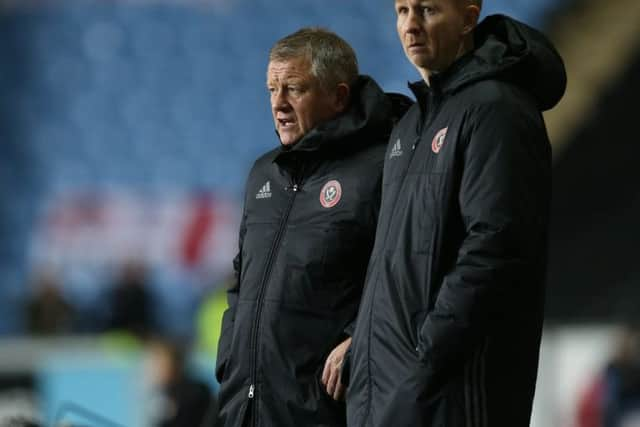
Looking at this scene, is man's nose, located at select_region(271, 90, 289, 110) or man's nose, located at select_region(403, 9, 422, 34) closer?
man's nose, located at select_region(403, 9, 422, 34)

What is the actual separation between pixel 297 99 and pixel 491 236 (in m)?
0.80

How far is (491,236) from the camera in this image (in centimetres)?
243

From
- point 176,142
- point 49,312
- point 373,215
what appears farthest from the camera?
point 176,142

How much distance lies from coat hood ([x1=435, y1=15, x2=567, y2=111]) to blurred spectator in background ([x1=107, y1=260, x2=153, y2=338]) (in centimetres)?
604

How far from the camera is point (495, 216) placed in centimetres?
244

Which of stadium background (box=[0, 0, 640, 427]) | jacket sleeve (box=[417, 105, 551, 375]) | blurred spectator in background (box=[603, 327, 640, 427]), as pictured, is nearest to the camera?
jacket sleeve (box=[417, 105, 551, 375])

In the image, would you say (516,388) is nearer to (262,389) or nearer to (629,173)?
(262,389)

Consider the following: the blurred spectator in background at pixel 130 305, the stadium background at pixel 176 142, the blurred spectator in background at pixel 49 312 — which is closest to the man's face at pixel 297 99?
the stadium background at pixel 176 142

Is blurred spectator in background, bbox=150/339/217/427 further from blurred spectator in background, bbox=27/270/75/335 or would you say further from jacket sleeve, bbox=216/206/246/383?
blurred spectator in background, bbox=27/270/75/335

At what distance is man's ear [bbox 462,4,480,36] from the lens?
268 cm

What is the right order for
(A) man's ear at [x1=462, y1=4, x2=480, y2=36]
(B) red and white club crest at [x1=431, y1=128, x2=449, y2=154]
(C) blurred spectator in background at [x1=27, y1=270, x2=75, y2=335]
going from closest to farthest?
(B) red and white club crest at [x1=431, y1=128, x2=449, y2=154]
(A) man's ear at [x1=462, y1=4, x2=480, y2=36]
(C) blurred spectator in background at [x1=27, y1=270, x2=75, y2=335]

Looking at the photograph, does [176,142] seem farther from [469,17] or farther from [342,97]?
[469,17]

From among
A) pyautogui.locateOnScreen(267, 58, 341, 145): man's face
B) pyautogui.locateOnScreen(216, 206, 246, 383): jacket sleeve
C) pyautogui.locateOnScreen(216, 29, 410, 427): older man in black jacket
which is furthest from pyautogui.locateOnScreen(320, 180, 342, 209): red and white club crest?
pyautogui.locateOnScreen(216, 206, 246, 383): jacket sleeve

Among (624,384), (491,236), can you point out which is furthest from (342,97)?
(624,384)
